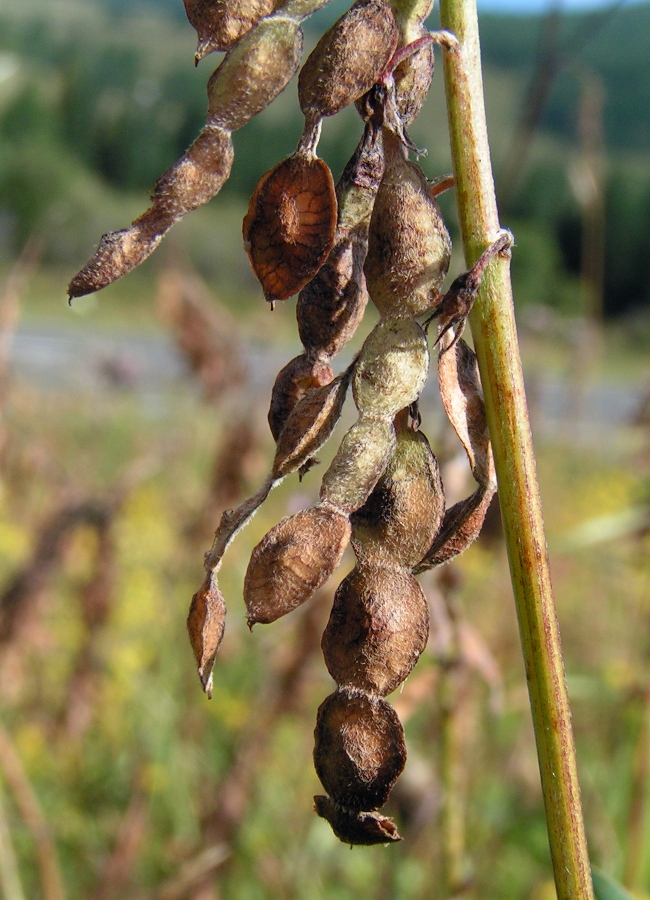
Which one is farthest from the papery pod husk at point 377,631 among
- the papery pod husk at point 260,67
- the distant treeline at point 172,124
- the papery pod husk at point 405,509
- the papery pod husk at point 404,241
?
the distant treeline at point 172,124

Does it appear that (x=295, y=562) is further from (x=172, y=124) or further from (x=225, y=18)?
(x=172, y=124)

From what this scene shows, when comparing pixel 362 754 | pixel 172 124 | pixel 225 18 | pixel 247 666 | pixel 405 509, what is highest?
pixel 172 124

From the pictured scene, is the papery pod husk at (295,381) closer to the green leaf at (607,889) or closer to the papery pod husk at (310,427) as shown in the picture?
the papery pod husk at (310,427)

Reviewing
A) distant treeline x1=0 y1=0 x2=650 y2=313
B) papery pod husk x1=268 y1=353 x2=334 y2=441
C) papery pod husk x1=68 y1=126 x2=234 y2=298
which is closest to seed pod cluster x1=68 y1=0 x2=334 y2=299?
papery pod husk x1=68 y1=126 x2=234 y2=298

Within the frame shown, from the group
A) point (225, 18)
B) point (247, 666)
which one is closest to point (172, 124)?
point (247, 666)

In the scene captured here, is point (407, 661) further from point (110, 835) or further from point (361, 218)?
point (110, 835)
